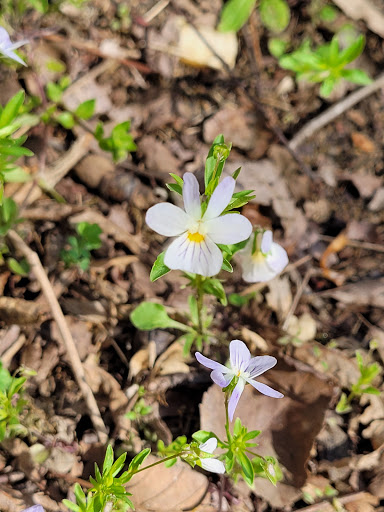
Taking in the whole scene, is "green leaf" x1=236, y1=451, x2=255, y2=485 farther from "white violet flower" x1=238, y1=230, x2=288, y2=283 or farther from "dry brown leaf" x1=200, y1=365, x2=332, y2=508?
"white violet flower" x1=238, y1=230, x2=288, y2=283

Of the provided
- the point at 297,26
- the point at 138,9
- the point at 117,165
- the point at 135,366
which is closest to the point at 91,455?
the point at 135,366

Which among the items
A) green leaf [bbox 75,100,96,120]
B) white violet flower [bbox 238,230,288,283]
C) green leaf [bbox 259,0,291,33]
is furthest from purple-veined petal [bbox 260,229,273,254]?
green leaf [bbox 259,0,291,33]

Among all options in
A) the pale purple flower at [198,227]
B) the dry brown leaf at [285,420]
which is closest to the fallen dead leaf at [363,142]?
the dry brown leaf at [285,420]

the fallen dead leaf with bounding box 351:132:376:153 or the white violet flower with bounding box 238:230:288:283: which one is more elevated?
the fallen dead leaf with bounding box 351:132:376:153

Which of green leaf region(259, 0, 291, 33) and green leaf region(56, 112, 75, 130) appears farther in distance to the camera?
green leaf region(259, 0, 291, 33)

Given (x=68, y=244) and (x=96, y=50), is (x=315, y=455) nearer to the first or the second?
(x=68, y=244)

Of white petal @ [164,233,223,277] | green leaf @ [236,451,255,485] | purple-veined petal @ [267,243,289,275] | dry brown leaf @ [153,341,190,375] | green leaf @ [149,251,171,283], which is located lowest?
dry brown leaf @ [153,341,190,375]

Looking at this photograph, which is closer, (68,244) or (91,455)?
(91,455)
